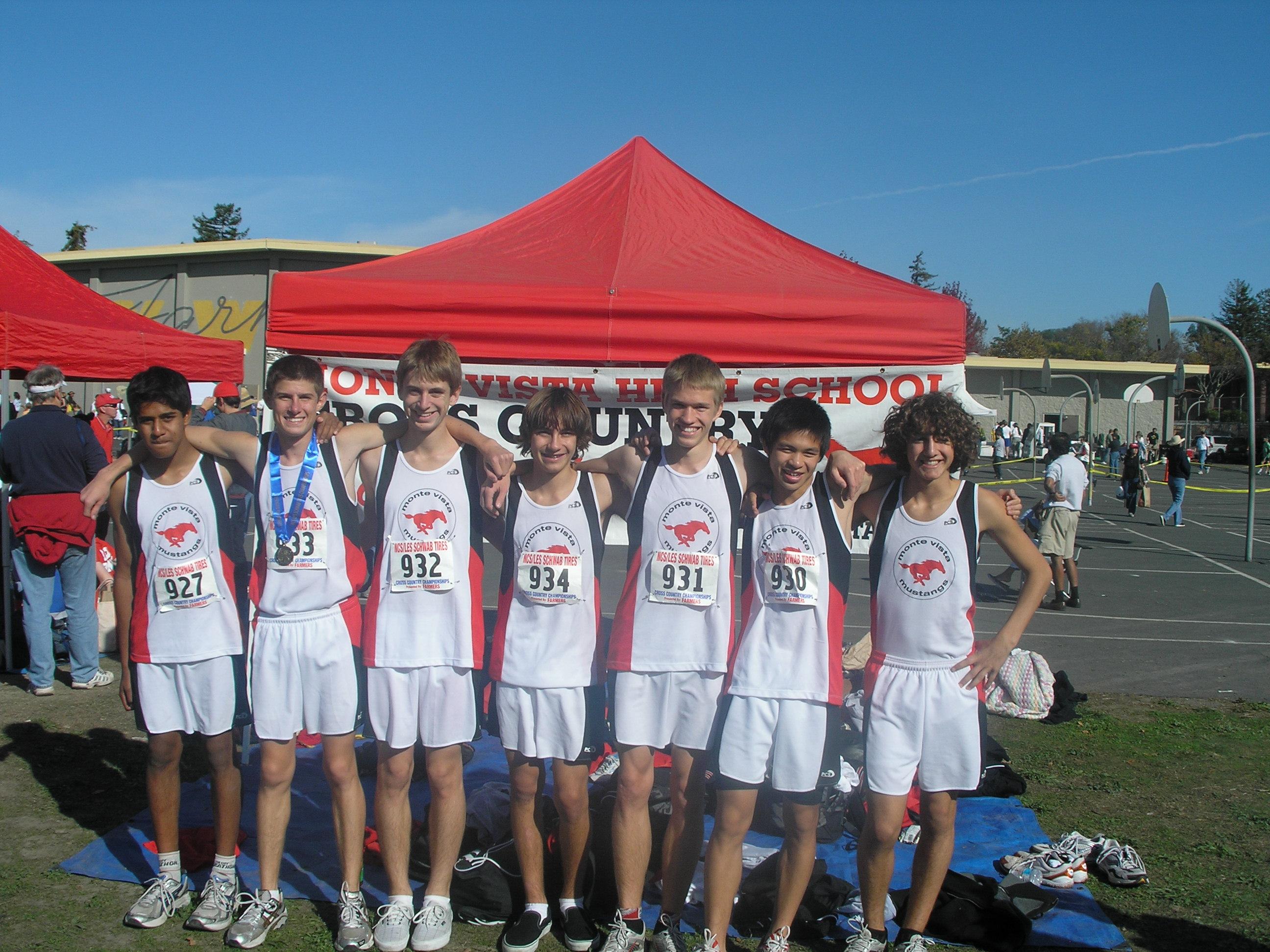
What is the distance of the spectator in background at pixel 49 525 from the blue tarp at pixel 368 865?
227 centimetres

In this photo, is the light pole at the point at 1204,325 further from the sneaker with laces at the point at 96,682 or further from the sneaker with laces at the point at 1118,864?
the sneaker with laces at the point at 96,682

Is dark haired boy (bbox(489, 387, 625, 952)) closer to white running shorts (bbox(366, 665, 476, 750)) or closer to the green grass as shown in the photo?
white running shorts (bbox(366, 665, 476, 750))

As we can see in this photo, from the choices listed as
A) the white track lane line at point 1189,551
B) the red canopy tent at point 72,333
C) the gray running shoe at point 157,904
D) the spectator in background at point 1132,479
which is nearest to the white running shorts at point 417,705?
the gray running shoe at point 157,904

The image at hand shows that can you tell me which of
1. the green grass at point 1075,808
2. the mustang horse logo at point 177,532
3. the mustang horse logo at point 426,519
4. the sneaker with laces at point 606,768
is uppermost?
the mustang horse logo at point 426,519

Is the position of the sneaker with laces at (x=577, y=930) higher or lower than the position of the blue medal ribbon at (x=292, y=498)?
lower

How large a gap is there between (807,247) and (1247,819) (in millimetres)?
3589

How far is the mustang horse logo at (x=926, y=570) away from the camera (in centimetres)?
325

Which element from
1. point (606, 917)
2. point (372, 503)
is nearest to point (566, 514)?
point (372, 503)

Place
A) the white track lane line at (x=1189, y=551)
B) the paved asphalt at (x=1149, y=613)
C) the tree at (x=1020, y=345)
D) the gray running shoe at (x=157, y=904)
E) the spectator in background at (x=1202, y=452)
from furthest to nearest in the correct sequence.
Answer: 1. the tree at (x=1020, y=345)
2. the spectator in background at (x=1202, y=452)
3. the white track lane line at (x=1189, y=551)
4. the paved asphalt at (x=1149, y=613)
5. the gray running shoe at (x=157, y=904)

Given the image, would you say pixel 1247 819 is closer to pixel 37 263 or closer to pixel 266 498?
pixel 266 498

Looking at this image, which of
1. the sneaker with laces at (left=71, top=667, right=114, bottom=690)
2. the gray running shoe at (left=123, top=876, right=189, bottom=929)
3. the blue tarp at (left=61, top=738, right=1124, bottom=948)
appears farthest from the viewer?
the sneaker with laces at (left=71, top=667, right=114, bottom=690)

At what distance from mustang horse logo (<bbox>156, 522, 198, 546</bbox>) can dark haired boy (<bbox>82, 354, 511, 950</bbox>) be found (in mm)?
254

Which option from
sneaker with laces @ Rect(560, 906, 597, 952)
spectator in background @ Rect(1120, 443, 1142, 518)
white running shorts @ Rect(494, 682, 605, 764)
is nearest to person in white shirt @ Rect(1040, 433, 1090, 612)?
sneaker with laces @ Rect(560, 906, 597, 952)

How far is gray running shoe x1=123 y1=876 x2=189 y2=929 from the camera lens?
11.7 ft
